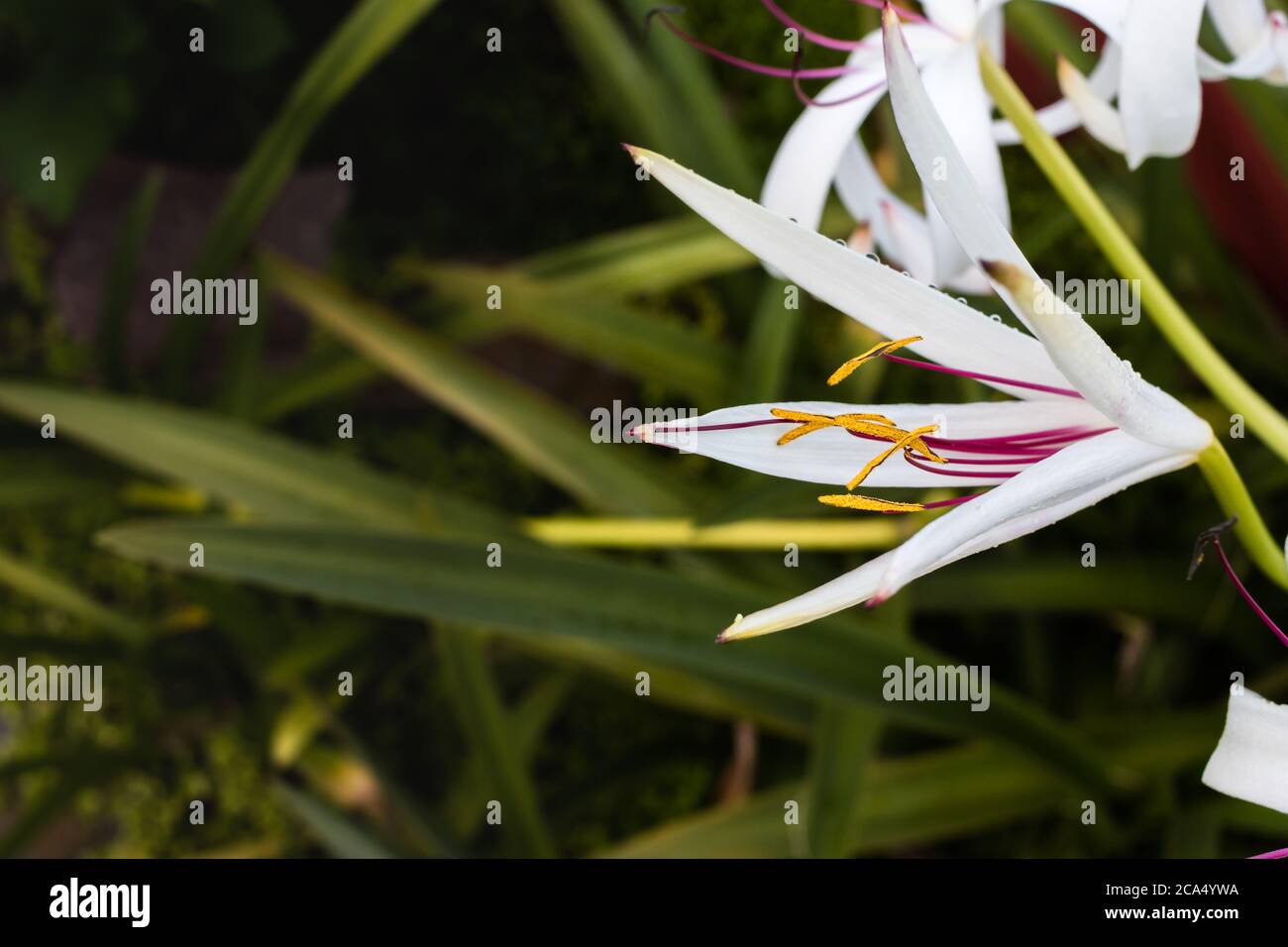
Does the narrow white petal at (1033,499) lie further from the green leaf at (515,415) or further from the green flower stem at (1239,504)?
the green leaf at (515,415)

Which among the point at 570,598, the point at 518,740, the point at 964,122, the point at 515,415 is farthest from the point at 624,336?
the point at 964,122

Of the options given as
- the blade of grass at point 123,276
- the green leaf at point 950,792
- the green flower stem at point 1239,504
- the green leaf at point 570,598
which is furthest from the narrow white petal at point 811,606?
the blade of grass at point 123,276

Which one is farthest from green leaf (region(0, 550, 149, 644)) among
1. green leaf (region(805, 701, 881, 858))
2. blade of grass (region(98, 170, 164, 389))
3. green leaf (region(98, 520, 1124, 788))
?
green leaf (region(805, 701, 881, 858))

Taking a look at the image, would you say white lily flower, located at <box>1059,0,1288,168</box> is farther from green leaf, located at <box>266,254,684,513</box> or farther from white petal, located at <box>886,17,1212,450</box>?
green leaf, located at <box>266,254,684,513</box>

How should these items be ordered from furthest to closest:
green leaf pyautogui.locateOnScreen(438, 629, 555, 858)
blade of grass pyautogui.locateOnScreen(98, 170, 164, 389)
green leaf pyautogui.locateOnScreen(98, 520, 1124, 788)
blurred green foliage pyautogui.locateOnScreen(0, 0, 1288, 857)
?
blade of grass pyautogui.locateOnScreen(98, 170, 164, 389) < green leaf pyautogui.locateOnScreen(438, 629, 555, 858) < blurred green foliage pyautogui.locateOnScreen(0, 0, 1288, 857) < green leaf pyautogui.locateOnScreen(98, 520, 1124, 788)

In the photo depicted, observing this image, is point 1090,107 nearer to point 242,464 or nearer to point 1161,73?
point 1161,73

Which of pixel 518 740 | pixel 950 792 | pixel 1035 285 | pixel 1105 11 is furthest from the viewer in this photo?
pixel 518 740
